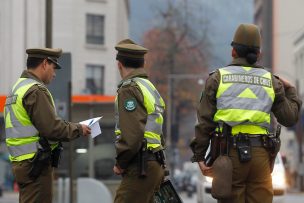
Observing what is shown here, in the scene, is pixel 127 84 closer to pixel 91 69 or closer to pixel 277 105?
pixel 277 105

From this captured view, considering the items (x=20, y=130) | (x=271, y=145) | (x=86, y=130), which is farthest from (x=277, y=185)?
(x=20, y=130)

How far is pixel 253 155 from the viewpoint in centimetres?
712

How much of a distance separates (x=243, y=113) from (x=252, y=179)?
54 centimetres

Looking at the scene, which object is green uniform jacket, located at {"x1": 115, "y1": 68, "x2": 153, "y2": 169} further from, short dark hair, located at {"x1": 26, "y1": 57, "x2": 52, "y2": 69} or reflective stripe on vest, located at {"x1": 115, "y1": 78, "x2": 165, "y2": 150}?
short dark hair, located at {"x1": 26, "y1": 57, "x2": 52, "y2": 69}

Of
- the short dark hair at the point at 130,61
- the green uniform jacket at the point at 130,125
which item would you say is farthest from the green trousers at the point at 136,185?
the short dark hair at the point at 130,61

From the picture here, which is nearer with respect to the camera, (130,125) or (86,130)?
(130,125)

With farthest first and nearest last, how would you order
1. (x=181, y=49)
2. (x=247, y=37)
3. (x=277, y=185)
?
(x=181, y=49)
(x=277, y=185)
(x=247, y=37)

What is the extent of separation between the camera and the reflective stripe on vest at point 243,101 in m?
7.16

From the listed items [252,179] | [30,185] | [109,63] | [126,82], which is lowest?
[109,63]

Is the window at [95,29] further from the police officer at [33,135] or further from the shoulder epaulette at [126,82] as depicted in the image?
the shoulder epaulette at [126,82]

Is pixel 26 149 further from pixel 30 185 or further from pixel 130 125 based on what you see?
pixel 130 125

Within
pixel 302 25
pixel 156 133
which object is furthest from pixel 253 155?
pixel 302 25

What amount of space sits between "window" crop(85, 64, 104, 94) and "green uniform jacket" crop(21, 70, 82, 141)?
164 ft

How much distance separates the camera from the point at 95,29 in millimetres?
57656
